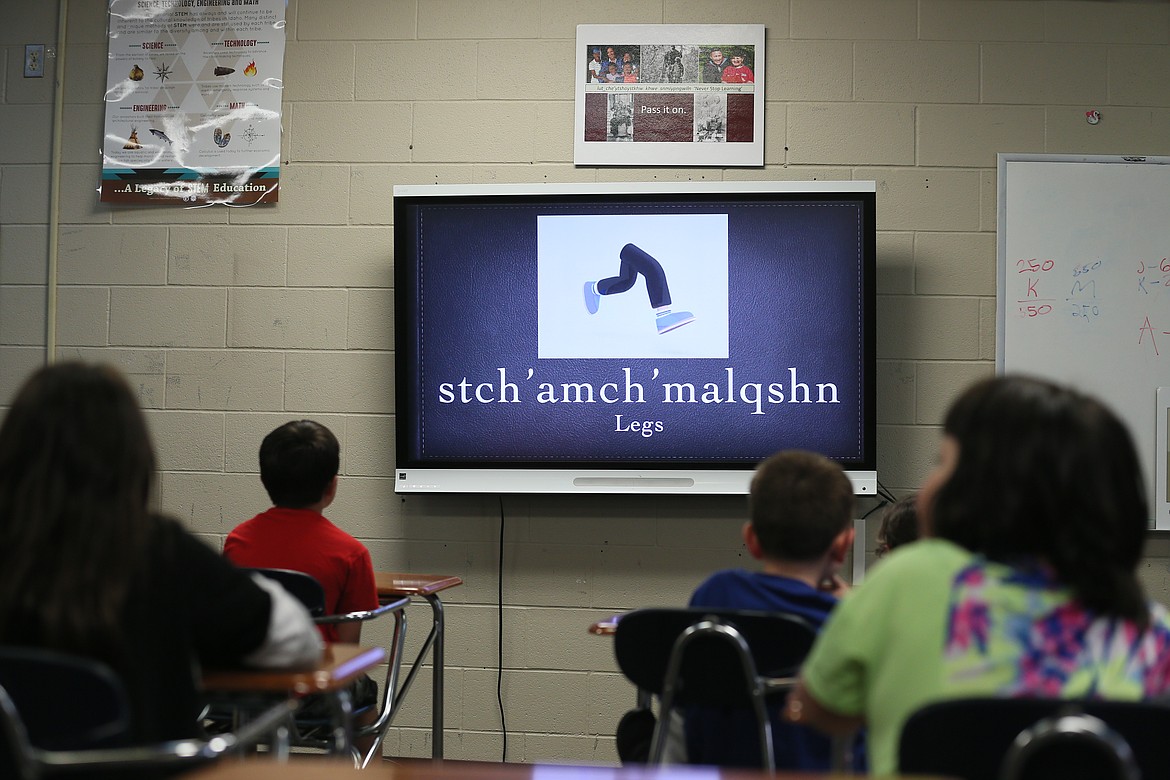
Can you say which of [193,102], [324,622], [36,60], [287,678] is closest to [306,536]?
[324,622]

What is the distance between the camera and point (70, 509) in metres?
1.35

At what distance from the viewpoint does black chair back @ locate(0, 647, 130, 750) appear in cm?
120

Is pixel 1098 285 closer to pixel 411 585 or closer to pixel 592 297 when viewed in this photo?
pixel 592 297

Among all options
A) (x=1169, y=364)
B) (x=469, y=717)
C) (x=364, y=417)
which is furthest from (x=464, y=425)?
(x=1169, y=364)

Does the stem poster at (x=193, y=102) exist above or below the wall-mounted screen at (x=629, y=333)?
above

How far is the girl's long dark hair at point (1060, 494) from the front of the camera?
120cm

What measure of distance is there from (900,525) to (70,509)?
67.6 inches

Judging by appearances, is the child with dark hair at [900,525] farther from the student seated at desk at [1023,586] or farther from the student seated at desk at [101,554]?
the student seated at desk at [101,554]

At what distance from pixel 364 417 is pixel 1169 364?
8.66ft

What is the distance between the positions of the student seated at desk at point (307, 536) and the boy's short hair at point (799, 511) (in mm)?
1025

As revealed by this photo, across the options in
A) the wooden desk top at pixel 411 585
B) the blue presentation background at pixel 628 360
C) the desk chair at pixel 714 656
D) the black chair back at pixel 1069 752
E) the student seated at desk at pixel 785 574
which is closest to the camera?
the black chair back at pixel 1069 752

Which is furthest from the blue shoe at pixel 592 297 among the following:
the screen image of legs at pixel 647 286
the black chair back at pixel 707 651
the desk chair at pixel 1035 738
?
the desk chair at pixel 1035 738

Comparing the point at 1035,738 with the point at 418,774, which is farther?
the point at 1035,738

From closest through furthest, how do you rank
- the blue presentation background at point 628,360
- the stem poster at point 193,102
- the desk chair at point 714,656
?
the desk chair at point 714,656 → the blue presentation background at point 628,360 → the stem poster at point 193,102
